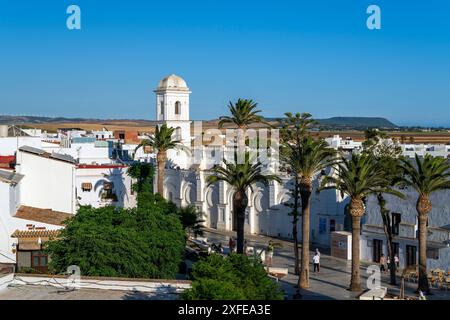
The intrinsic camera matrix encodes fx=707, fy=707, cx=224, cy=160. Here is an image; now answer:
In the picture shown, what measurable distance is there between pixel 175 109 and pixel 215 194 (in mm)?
12873

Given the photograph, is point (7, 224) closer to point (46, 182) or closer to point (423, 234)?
point (46, 182)

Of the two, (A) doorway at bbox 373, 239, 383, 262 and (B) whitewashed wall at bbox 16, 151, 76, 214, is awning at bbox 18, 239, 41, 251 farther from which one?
(A) doorway at bbox 373, 239, 383, 262

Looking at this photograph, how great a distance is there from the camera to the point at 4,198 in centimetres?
3167

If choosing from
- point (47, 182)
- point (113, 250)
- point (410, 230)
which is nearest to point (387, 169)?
point (410, 230)

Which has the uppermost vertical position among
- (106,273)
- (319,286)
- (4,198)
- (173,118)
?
(173,118)

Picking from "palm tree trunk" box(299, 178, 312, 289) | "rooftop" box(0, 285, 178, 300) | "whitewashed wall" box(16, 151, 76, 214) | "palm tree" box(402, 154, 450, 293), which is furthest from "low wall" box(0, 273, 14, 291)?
"palm tree" box(402, 154, 450, 293)

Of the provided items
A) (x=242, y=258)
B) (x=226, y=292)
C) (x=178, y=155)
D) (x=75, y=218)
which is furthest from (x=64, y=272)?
(x=178, y=155)

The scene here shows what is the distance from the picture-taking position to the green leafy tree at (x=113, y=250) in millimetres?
25500

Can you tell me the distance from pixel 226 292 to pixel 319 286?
17.5 metres

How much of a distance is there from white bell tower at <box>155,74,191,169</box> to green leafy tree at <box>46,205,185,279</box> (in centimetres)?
3636

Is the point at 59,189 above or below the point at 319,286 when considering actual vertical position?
above

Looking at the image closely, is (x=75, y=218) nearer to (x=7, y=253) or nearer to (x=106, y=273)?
(x=7, y=253)

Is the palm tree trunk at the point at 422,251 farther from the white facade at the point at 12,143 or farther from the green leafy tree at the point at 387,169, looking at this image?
the white facade at the point at 12,143
